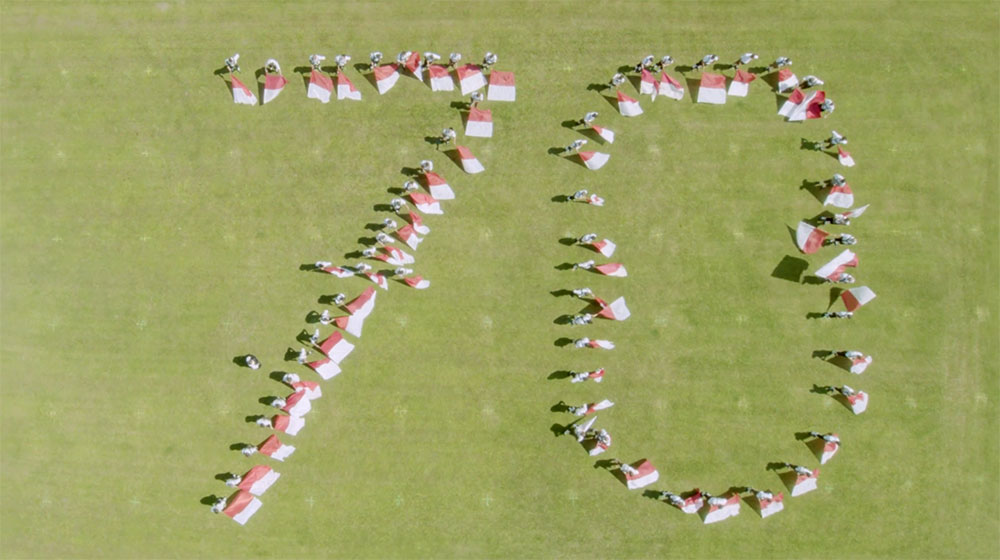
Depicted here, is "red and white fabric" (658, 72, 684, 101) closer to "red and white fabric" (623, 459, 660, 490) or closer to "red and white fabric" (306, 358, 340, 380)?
"red and white fabric" (623, 459, 660, 490)

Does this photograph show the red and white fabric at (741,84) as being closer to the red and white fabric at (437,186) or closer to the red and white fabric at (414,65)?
the red and white fabric at (437,186)

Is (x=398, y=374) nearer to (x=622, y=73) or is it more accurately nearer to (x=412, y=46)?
(x=412, y=46)

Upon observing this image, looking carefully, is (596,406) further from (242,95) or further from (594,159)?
(242,95)

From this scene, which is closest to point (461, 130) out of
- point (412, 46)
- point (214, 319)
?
point (412, 46)

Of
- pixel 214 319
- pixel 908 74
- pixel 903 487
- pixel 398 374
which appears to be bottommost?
pixel 903 487

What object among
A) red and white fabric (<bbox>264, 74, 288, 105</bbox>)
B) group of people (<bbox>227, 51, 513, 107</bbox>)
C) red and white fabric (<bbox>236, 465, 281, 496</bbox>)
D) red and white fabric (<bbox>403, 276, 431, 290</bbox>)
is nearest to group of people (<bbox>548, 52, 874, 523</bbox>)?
group of people (<bbox>227, 51, 513, 107</bbox>)
